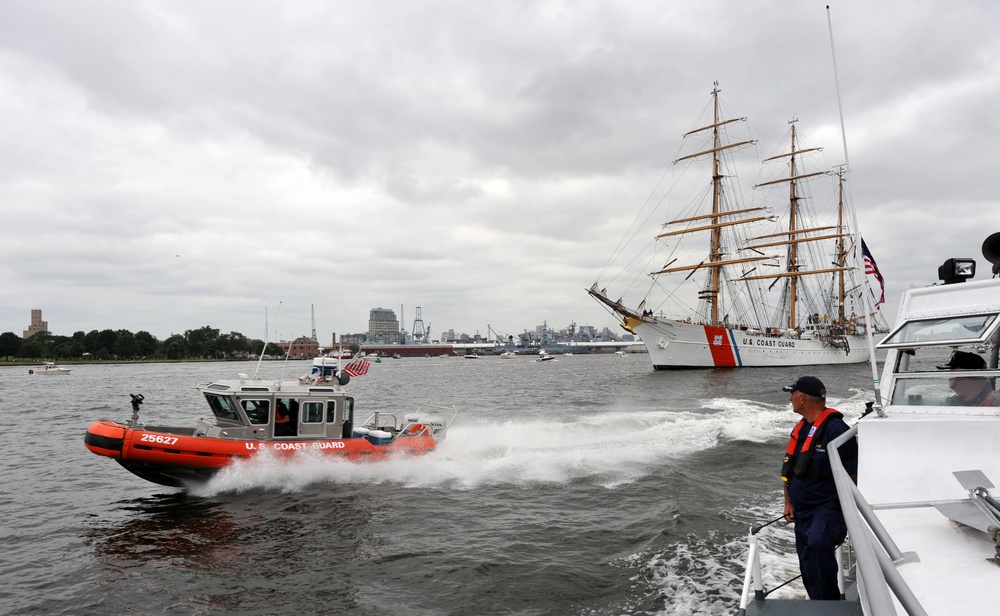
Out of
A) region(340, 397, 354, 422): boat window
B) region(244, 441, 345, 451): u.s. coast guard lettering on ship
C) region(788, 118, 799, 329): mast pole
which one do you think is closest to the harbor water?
region(244, 441, 345, 451): u.s. coast guard lettering on ship

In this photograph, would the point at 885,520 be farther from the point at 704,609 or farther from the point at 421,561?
the point at 421,561

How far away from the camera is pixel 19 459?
1911 centimetres

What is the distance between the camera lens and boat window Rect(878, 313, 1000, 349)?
4848mm

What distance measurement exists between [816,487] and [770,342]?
2511 inches

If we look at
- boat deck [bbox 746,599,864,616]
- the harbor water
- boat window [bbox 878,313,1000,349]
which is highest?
boat window [bbox 878,313,1000,349]

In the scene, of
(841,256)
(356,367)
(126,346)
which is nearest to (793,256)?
(841,256)

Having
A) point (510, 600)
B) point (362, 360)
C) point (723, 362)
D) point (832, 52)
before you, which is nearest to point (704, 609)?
point (510, 600)

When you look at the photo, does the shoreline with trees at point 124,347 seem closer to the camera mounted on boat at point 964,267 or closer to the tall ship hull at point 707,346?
the tall ship hull at point 707,346

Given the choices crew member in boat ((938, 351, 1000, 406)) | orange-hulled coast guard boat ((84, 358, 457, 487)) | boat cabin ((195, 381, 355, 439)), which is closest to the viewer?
crew member in boat ((938, 351, 1000, 406))

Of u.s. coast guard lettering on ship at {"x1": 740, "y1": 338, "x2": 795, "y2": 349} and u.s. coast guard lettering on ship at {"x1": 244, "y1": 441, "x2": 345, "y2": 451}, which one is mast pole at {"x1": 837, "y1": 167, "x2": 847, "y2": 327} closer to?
u.s. coast guard lettering on ship at {"x1": 740, "y1": 338, "x2": 795, "y2": 349}

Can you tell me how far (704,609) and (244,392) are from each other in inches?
425

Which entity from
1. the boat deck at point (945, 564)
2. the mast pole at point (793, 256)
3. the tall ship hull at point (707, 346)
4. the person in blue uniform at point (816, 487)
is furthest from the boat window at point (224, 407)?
the mast pole at point (793, 256)

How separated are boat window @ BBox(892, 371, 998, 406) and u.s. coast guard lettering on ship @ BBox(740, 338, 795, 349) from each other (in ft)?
193

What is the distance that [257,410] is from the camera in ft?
44.3
